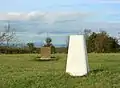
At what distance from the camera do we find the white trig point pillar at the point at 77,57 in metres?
11.8

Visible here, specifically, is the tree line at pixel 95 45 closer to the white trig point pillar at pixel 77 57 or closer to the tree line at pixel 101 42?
the tree line at pixel 101 42

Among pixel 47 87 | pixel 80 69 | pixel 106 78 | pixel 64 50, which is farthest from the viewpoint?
pixel 64 50

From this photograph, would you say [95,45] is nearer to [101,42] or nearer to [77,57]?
[101,42]

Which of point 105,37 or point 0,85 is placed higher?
point 105,37

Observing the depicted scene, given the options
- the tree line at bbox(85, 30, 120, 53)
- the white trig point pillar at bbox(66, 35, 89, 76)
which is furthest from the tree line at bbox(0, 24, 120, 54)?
the white trig point pillar at bbox(66, 35, 89, 76)

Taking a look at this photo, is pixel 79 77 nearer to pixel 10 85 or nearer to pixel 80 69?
pixel 80 69

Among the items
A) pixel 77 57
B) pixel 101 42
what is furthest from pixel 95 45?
pixel 77 57

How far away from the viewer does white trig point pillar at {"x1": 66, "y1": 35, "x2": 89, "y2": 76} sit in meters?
11.8

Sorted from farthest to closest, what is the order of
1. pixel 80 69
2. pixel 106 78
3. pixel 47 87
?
pixel 80 69 < pixel 106 78 < pixel 47 87

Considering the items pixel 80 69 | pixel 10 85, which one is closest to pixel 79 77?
pixel 80 69

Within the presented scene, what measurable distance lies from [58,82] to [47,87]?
A: 61 cm

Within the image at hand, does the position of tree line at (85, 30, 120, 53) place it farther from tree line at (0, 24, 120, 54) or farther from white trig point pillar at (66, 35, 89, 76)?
white trig point pillar at (66, 35, 89, 76)

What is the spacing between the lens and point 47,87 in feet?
33.1

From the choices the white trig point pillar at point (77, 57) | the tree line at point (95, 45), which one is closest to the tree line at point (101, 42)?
the tree line at point (95, 45)
